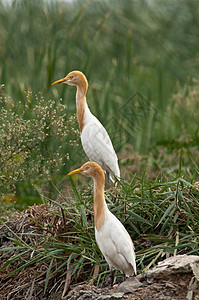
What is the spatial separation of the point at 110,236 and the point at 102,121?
96.5 inches

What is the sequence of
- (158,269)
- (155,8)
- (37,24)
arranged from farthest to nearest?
(155,8) < (37,24) < (158,269)

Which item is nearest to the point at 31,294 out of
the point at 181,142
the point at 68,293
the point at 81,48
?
the point at 68,293

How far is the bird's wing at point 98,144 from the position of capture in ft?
9.79

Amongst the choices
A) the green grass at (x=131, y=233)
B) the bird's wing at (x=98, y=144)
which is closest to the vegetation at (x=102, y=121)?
the green grass at (x=131, y=233)

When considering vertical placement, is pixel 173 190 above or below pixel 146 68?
below

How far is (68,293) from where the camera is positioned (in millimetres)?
2311

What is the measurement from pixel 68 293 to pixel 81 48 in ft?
16.4

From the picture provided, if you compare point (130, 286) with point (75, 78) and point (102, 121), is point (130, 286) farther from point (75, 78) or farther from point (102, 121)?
point (102, 121)

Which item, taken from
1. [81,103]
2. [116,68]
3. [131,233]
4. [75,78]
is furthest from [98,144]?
[116,68]

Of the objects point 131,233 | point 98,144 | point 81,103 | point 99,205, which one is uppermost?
point 81,103

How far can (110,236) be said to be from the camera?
206 cm

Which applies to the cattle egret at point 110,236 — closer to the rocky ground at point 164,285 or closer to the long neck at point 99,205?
the long neck at point 99,205

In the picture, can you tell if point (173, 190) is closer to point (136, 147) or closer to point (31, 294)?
point (31, 294)

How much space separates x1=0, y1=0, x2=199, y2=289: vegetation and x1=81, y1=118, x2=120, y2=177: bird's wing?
0.12 meters
